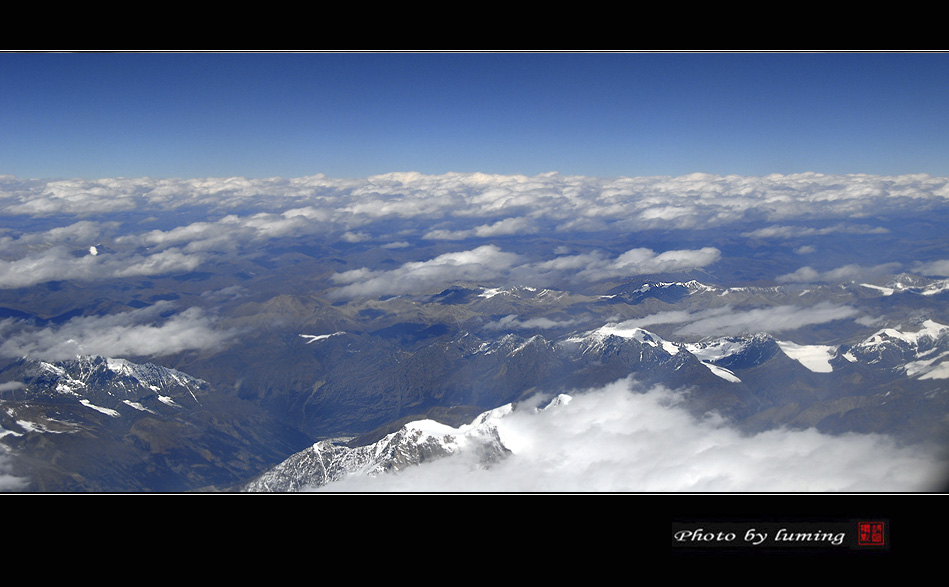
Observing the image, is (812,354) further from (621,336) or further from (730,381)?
(621,336)

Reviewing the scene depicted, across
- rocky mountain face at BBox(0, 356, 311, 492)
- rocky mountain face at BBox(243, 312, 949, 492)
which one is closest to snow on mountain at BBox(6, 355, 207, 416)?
rocky mountain face at BBox(0, 356, 311, 492)

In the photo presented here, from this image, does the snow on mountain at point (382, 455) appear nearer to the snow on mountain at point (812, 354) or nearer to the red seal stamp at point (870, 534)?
the red seal stamp at point (870, 534)

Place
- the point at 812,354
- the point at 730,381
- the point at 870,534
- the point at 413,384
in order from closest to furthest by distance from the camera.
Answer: the point at 870,534 → the point at 730,381 → the point at 812,354 → the point at 413,384

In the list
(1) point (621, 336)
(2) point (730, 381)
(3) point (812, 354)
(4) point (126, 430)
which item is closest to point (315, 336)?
(4) point (126, 430)

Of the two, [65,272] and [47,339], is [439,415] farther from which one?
[65,272]

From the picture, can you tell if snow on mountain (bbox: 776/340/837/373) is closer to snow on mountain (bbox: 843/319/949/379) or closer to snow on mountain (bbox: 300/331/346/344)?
snow on mountain (bbox: 843/319/949/379)

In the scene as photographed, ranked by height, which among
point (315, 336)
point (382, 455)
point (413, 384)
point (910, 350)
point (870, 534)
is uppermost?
point (870, 534)

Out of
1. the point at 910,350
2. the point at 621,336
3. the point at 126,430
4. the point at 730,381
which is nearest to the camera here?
the point at 910,350

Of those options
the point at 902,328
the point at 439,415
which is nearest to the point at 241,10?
the point at 439,415

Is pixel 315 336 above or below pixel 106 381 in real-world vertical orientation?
below
